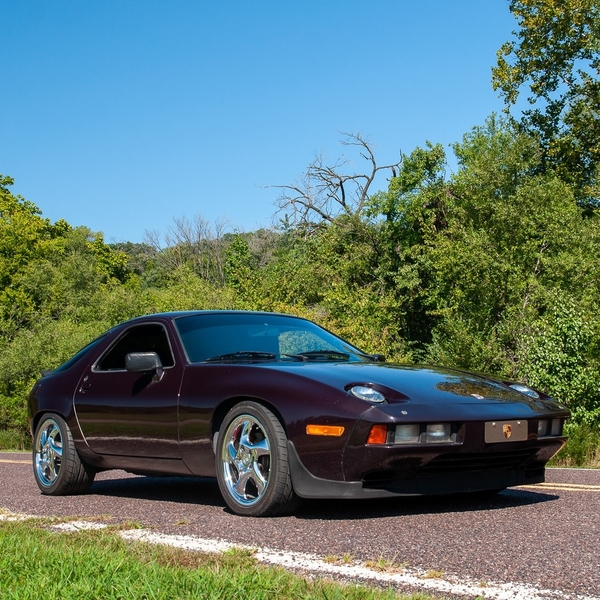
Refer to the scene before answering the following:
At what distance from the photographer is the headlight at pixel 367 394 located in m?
5.62

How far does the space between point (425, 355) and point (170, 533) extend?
1453 inches

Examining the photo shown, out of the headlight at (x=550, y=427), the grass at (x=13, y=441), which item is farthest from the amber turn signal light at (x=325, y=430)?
the grass at (x=13, y=441)

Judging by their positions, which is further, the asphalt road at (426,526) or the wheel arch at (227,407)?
the wheel arch at (227,407)

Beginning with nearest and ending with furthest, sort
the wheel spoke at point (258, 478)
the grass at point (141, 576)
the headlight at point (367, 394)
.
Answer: the grass at point (141, 576), the headlight at point (367, 394), the wheel spoke at point (258, 478)

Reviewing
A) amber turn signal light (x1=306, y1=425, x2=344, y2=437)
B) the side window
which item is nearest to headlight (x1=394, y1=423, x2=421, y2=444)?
amber turn signal light (x1=306, y1=425, x2=344, y2=437)

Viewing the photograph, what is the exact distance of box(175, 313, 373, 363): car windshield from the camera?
22.6 feet

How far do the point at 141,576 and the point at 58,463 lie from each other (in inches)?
165

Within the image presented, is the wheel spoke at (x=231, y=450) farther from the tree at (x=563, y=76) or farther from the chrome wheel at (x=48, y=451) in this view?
the tree at (x=563, y=76)

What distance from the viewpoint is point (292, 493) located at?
579 centimetres

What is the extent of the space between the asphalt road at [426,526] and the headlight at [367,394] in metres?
0.71

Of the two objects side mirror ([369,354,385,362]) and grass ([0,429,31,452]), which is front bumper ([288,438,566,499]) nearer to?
side mirror ([369,354,385,362])

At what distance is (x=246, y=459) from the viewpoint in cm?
602

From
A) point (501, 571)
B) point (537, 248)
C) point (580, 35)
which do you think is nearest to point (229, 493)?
point (501, 571)

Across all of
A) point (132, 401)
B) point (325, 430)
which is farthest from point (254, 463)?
point (132, 401)
